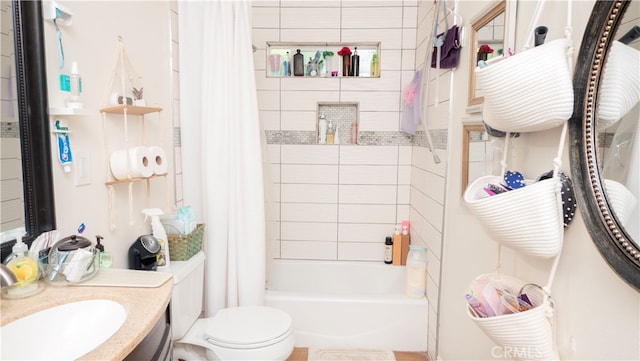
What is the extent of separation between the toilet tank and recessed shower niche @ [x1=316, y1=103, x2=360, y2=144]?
129cm

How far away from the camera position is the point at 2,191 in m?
1.12

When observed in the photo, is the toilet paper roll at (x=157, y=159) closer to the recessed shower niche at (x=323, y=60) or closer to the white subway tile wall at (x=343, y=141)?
the white subway tile wall at (x=343, y=141)

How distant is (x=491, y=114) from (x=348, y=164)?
5.94 feet

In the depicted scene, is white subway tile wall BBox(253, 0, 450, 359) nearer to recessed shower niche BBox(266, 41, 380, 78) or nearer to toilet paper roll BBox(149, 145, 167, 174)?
recessed shower niche BBox(266, 41, 380, 78)

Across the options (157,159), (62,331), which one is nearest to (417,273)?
(157,159)

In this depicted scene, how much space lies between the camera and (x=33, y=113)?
1.19 metres

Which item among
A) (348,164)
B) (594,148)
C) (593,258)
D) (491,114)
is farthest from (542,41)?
(348,164)

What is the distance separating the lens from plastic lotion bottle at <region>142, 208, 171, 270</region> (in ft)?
5.74

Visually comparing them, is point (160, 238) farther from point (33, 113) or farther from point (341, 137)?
point (341, 137)

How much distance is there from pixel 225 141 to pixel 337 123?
1067 mm

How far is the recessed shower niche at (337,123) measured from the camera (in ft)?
9.27

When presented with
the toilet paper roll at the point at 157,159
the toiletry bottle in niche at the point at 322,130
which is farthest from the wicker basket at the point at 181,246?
the toiletry bottle in niche at the point at 322,130

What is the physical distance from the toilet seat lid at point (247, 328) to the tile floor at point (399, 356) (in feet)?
1.81

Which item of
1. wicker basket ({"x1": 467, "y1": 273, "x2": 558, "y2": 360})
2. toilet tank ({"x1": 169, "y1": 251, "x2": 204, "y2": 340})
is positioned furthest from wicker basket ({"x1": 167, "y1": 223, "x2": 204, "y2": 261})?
wicker basket ({"x1": 467, "y1": 273, "x2": 558, "y2": 360})
